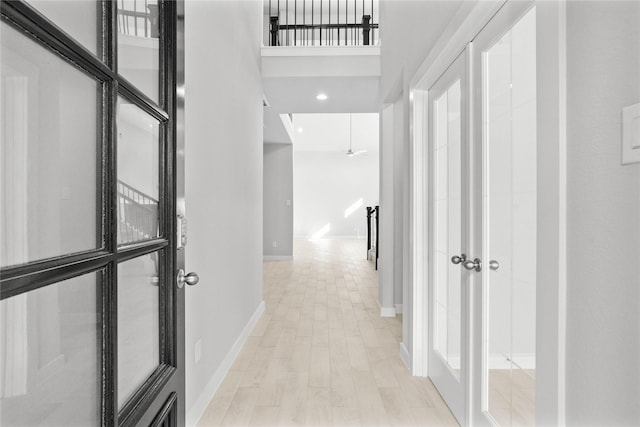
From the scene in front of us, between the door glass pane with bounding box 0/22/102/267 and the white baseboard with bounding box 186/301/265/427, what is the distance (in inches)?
58.0

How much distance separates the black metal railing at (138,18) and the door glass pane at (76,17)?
0.14 meters

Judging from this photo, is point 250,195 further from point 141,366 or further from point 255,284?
point 141,366

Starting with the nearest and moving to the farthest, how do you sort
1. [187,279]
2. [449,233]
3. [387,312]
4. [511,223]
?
[187,279] < [511,223] < [449,233] < [387,312]

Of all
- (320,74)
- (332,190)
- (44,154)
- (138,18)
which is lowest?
(44,154)

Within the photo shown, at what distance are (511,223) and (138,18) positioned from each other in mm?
1446

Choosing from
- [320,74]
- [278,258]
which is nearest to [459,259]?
[320,74]

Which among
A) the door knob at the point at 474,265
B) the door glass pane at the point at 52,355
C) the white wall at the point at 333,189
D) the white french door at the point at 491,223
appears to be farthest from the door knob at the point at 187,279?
the white wall at the point at 333,189

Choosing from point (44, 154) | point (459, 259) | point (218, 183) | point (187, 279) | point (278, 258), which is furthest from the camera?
point (278, 258)

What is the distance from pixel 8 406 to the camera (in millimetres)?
605

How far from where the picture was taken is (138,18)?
3.34ft
